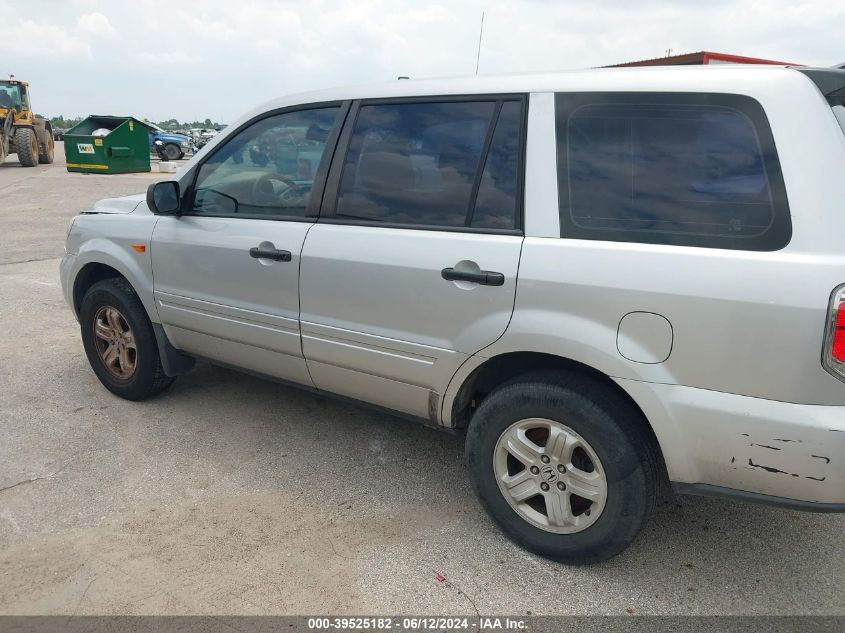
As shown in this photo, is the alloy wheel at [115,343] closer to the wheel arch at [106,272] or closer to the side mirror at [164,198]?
the wheel arch at [106,272]

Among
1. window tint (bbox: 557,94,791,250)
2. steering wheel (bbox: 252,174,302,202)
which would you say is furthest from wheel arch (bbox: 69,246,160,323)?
window tint (bbox: 557,94,791,250)

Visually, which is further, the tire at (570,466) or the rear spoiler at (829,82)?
the tire at (570,466)

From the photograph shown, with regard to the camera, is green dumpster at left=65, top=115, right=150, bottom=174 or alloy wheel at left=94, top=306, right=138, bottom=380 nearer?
alloy wheel at left=94, top=306, right=138, bottom=380

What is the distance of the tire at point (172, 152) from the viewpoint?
30.3 metres

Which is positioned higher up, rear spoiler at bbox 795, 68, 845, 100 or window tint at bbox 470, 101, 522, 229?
rear spoiler at bbox 795, 68, 845, 100

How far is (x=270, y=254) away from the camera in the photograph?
9.98 feet

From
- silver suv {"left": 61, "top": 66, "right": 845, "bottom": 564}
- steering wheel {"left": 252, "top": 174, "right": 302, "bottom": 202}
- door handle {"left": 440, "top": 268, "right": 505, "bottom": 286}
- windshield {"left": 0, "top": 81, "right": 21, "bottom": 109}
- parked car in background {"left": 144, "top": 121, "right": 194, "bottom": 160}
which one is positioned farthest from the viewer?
parked car in background {"left": 144, "top": 121, "right": 194, "bottom": 160}

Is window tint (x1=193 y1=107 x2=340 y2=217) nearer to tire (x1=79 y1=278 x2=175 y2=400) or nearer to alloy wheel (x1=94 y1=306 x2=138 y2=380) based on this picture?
tire (x1=79 y1=278 x2=175 y2=400)

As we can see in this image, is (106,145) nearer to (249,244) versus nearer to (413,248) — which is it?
(249,244)

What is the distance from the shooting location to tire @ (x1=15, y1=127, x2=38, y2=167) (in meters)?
21.2

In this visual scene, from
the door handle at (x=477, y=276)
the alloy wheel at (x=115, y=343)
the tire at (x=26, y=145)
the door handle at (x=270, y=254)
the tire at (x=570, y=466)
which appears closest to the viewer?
the tire at (x=570, y=466)

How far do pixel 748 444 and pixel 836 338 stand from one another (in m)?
0.41

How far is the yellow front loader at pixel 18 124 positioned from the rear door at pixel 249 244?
2151 centimetres

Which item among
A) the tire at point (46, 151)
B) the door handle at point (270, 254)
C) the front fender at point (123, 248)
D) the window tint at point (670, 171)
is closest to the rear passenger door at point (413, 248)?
the door handle at point (270, 254)
